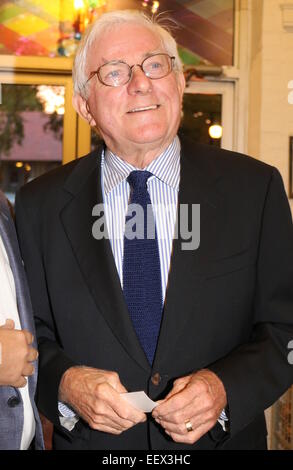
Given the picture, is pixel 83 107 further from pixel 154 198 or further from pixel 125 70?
pixel 154 198

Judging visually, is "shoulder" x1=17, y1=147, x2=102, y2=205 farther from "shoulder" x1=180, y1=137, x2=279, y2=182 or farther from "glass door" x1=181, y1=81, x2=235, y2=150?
"glass door" x1=181, y1=81, x2=235, y2=150

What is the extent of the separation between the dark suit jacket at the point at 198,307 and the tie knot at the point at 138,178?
0.10 meters

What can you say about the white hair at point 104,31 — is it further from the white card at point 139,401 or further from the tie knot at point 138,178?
the white card at point 139,401

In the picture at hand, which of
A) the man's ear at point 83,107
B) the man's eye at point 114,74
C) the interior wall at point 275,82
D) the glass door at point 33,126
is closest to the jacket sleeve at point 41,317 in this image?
the man's ear at point 83,107

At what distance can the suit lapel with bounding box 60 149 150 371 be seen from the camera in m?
1.45

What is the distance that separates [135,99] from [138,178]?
20 centimetres

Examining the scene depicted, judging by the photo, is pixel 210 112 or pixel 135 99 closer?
pixel 135 99

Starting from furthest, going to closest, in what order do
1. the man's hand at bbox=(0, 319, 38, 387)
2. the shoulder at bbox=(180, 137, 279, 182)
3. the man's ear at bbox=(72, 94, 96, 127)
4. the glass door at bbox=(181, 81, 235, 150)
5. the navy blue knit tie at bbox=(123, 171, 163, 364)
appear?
1. the glass door at bbox=(181, 81, 235, 150)
2. the man's ear at bbox=(72, 94, 96, 127)
3. the shoulder at bbox=(180, 137, 279, 182)
4. the navy blue knit tie at bbox=(123, 171, 163, 364)
5. the man's hand at bbox=(0, 319, 38, 387)

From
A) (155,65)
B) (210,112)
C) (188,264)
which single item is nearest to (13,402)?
(188,264)

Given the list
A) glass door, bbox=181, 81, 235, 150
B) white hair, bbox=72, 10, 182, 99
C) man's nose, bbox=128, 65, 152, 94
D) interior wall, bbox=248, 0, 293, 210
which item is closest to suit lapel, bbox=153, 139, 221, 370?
A: man's nose, bbox=128, 65, 152, 94

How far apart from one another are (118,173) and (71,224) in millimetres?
188

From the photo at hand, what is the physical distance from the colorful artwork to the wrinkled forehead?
231cm

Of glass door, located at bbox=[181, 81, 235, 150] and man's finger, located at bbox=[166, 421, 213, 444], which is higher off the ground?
glass door, located at bbox=[181, 81, 235, 150]

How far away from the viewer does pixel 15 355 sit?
1365 millimetres
